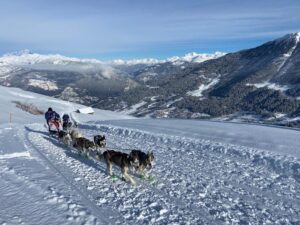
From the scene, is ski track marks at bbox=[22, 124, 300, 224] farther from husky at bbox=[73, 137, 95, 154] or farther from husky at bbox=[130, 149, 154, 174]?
husky at bbox=[130, 149, 154, 174]

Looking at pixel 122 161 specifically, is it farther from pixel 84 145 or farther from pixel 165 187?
pixel 84 145

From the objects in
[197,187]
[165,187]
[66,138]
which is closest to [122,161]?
[165,187]

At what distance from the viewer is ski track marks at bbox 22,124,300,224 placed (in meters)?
10.9

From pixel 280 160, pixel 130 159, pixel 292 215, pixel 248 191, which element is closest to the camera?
pixel 292 215

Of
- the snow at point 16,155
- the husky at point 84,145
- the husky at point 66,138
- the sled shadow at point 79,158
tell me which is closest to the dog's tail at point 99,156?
the sled shadow at point 79,158

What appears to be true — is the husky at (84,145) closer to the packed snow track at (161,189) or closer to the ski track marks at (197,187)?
the ski track marks at (197,187)

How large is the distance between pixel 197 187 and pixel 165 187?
1.17 metres

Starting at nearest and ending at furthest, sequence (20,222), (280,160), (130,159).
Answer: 1. (20,222)
2. (130,159)
3. (280,160)

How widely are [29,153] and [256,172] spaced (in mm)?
11065

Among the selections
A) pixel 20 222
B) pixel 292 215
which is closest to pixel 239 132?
pixel 292 215

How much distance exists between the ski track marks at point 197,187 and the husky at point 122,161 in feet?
1.17

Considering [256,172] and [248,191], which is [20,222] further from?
[256,172]

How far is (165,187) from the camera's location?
1352 centimetres

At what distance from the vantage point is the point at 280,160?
690 inches
